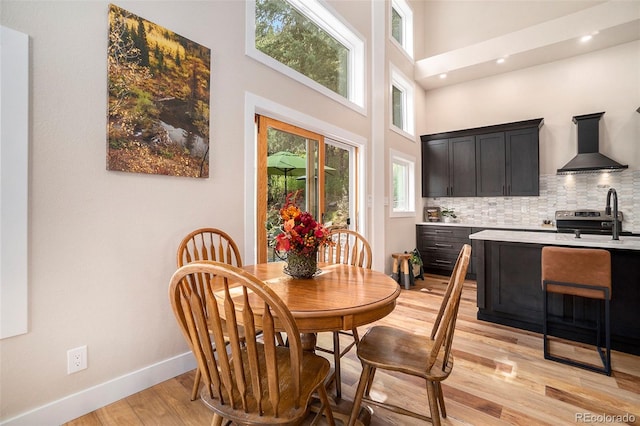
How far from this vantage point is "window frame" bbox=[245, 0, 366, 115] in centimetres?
247

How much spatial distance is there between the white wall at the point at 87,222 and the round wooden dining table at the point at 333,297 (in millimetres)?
755

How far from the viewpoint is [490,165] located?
481cm

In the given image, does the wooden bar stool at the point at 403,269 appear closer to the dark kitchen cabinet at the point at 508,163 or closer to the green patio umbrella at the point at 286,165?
the dark kitchen cabinet at the point at 508,163

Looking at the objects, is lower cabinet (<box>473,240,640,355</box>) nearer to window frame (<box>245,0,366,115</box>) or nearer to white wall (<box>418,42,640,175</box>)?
window frame (<box>245,0,366,115</box>)

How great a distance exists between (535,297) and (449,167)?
3065 millimetres

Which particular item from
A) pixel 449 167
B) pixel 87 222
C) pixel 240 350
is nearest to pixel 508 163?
pixel 449 167

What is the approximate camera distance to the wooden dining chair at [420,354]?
1.20 m

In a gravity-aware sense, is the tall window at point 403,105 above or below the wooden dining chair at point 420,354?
above

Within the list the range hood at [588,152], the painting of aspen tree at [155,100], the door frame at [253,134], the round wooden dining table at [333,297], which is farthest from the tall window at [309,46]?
the range hood at [588,152]

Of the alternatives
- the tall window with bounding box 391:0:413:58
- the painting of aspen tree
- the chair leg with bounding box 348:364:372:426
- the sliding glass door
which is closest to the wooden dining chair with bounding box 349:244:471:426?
the chair leg with bounding box 348:364:372:426

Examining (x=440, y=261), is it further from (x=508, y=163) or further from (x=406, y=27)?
(x=406, y=27)

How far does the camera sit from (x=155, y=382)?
1.89 meters

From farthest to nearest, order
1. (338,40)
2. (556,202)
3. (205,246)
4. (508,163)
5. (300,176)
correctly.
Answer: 1. (508,163)
2. (556,202)
3. (338,40)
4. (300,176)
5. (205,246)

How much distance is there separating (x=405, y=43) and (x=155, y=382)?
6070 mm
